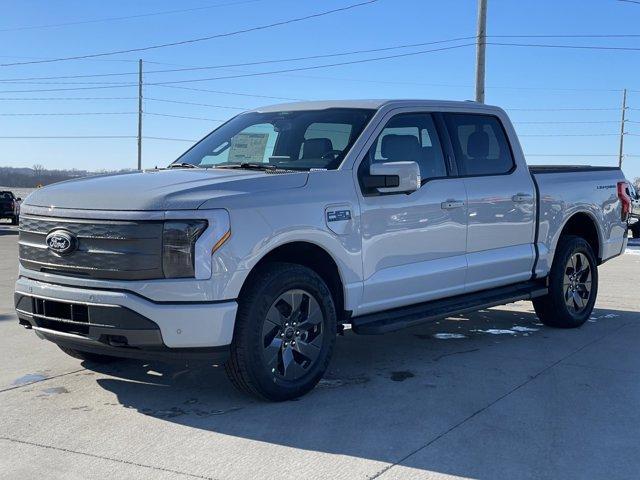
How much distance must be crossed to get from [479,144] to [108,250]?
3659 millimetres

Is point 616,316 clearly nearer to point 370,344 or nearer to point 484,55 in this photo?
point 370,344

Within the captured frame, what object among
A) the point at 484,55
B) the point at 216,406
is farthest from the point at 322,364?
the point at 484,55

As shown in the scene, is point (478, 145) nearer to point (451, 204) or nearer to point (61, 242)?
Answer: point (451, 204)

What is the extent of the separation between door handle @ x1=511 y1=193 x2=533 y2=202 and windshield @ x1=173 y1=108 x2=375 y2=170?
5.78 feet

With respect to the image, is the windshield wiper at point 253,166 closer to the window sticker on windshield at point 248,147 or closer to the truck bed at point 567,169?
the window sticker on windshield at point 248,147

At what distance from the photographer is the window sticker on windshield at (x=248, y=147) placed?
6.12 m

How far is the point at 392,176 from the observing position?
552 centimetres

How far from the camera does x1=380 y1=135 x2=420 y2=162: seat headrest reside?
6029 millimetres

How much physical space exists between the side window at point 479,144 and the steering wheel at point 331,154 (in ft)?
4.45

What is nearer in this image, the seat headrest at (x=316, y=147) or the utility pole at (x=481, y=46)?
the seat headrest at (x=316, y=147)

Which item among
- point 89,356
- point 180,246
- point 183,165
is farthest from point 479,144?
point 89,356

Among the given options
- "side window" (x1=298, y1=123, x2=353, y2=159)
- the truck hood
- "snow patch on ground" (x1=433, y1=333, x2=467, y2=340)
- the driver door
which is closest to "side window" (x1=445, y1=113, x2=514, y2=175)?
the driver door

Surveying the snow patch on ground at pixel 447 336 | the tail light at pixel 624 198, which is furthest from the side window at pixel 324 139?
the tail light at pixel 624 198

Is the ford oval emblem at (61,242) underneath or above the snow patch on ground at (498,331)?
above
